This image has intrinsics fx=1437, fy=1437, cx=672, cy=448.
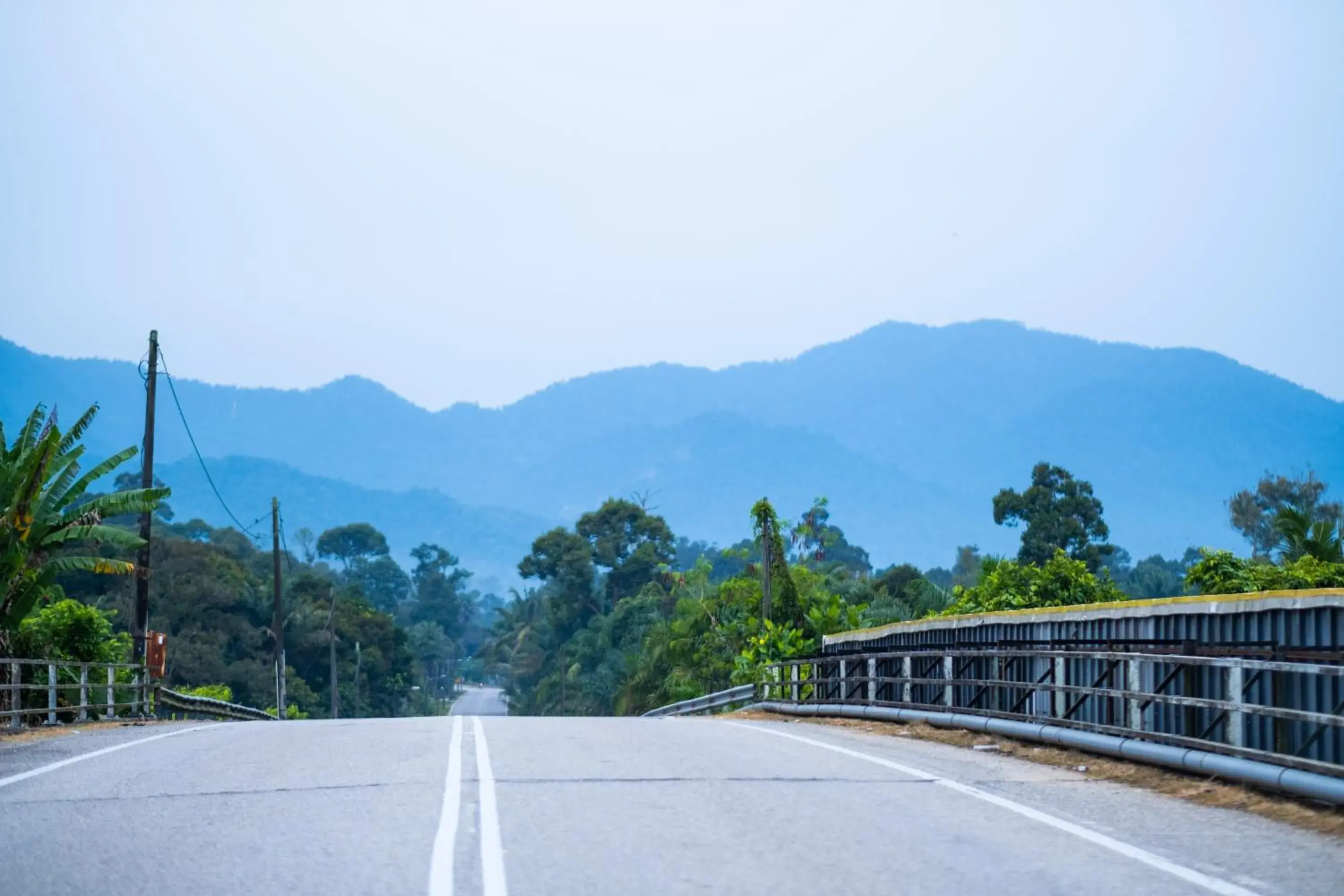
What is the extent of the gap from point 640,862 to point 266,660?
7341 centimetres

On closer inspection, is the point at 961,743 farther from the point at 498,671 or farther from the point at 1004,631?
the point at 498,671

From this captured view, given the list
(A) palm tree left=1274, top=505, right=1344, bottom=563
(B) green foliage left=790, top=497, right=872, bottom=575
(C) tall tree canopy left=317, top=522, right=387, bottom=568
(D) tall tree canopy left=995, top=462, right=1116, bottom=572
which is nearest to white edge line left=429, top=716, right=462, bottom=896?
(A) palm tree left=1274, top=505, right=1344, bottom=563

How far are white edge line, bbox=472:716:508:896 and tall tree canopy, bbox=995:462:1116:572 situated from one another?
2947 inches

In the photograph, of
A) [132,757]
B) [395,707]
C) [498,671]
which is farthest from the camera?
[498,671]

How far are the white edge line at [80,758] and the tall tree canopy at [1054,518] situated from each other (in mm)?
69997

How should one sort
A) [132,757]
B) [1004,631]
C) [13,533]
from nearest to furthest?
[132,757] → [1004,631] → [13,533]

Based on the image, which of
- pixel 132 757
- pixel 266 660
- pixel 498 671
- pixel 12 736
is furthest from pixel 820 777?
pixel 498 671

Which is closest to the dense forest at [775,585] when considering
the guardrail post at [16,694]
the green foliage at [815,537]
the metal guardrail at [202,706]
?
the green foliage at [815,537]

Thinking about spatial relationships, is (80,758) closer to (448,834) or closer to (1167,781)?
(448,834)

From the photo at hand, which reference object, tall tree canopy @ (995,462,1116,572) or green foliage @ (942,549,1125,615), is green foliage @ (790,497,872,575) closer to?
tall tree canopy @ (995,462,1116,572)

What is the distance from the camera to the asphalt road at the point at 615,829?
7605 millimetres

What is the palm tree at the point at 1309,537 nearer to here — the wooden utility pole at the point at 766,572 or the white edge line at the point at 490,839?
the wooden utility pole at the point at 766,572

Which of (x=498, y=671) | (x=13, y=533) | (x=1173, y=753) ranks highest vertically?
(x=13, y=533)

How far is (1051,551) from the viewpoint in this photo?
274ft
